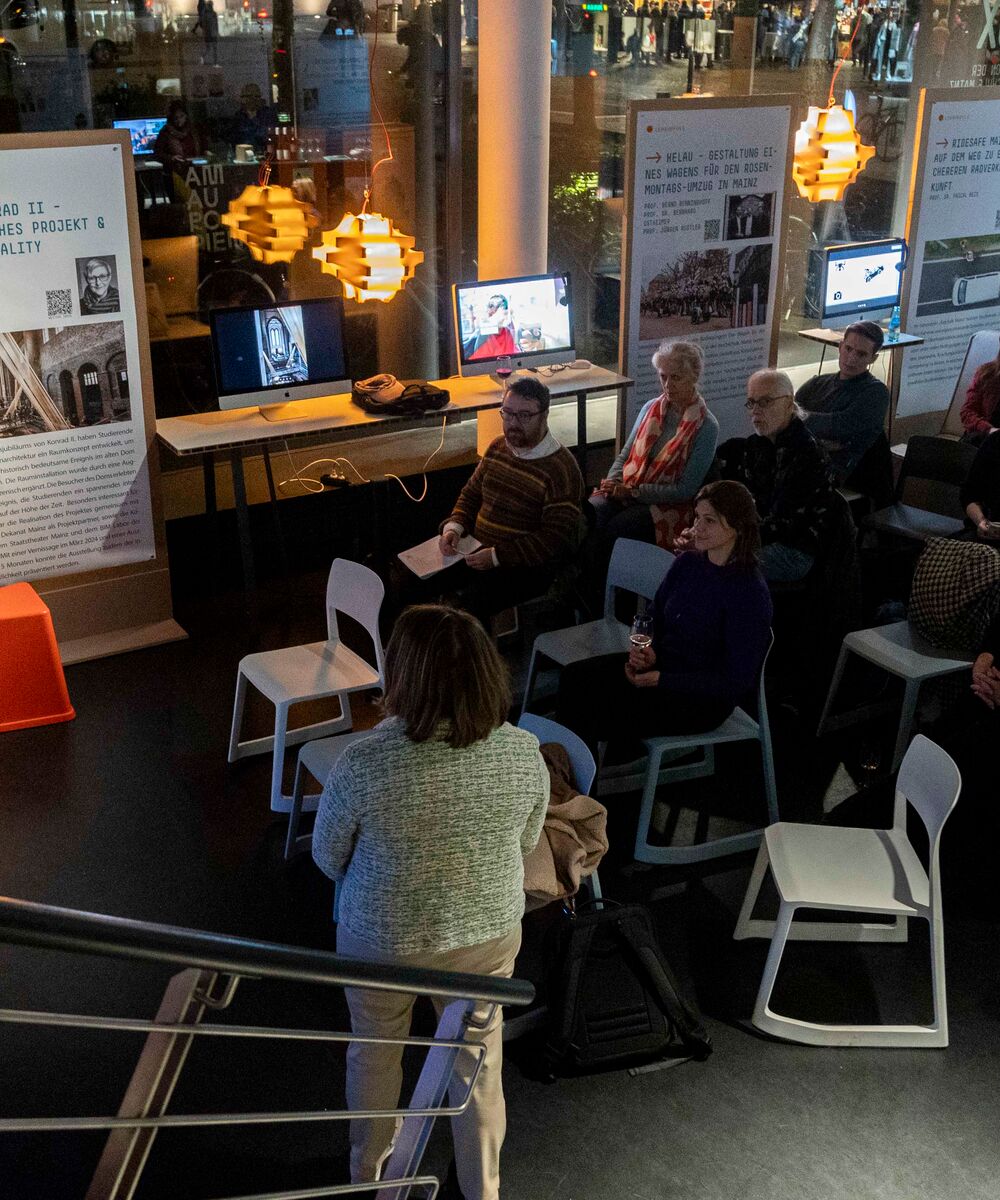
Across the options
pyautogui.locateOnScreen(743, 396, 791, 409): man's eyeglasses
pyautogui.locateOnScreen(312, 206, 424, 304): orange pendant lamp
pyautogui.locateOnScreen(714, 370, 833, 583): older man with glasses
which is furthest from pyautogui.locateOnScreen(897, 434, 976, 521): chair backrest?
pyautogui.locateOnScreen(312, 206, 424, 304): orange pendant lamp

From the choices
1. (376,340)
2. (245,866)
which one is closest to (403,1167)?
(245,866)

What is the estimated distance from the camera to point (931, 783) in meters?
3.36

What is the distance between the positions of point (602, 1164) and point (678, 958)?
0.84 meters

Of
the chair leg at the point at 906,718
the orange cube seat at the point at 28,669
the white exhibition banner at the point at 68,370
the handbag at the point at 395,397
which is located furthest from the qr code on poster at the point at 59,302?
the chair leg at the point at 906,718

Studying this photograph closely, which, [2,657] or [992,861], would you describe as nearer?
[992,861]

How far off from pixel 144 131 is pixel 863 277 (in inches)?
166

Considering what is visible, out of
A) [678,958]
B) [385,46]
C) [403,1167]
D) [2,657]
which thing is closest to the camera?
[403,1167]

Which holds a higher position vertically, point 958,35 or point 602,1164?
point 958,35

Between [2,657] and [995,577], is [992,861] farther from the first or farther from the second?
[2,657]

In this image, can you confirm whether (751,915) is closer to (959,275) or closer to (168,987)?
(168,987)

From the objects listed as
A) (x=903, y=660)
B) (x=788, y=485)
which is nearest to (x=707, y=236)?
(x=788, y=485)

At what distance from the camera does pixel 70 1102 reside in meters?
3.19

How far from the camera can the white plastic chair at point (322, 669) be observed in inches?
169

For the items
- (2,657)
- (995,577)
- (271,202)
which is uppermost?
(271,202)
